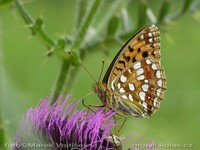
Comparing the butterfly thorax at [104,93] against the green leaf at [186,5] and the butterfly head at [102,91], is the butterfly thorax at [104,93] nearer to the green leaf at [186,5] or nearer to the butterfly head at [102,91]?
the butterfly head at [102,91]

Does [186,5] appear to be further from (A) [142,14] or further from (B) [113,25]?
(B) [113,25]

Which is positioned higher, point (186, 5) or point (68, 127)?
point (186, 5)

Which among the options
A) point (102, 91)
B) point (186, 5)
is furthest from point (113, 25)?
point (102, 91)

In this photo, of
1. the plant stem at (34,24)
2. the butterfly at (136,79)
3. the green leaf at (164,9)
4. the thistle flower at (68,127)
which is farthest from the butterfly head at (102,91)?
the green leaf at (164,9)

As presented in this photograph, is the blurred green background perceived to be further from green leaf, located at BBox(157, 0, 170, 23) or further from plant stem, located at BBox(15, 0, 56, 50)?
plant stem, located at BBox(15, 0, 56, 50)

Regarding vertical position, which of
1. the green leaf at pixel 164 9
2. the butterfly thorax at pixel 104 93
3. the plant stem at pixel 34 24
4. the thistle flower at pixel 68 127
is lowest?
the thistle flower at pixel 68 127
